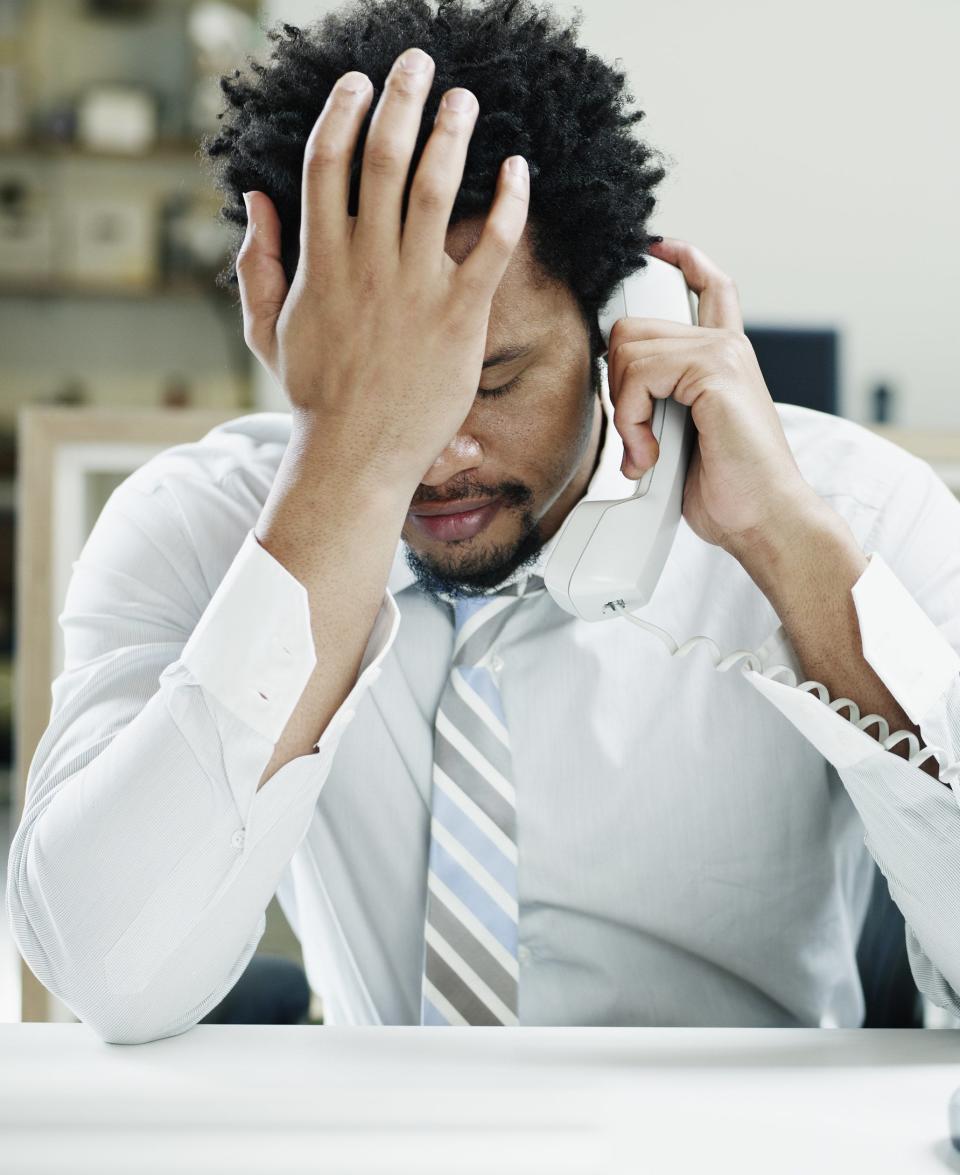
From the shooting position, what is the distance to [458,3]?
2.97ft

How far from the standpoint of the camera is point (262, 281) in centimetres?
78

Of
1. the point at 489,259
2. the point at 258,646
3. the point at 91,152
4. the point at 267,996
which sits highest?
the point at 91,152

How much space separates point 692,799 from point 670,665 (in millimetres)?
107

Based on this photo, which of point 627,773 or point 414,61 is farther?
point 627,773

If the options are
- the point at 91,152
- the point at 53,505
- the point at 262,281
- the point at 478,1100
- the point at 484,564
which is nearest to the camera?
the point at 478,1100

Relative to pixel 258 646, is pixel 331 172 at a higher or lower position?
higher

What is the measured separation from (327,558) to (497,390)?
0.21 metres

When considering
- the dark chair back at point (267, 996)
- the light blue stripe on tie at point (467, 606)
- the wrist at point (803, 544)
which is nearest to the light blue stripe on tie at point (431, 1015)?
the dark chair back at point (267, 996)

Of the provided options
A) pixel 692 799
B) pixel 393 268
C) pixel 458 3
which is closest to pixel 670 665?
pixel 692 799

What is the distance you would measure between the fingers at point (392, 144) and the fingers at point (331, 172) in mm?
14

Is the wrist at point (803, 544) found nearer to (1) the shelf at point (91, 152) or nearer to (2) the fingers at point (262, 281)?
(2) the fingers at point (262, 281)

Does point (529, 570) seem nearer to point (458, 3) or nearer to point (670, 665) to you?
point (670, 665)

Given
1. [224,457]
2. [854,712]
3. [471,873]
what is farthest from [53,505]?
[854,712]

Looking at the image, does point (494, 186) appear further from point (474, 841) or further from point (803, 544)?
point (474, 841)
